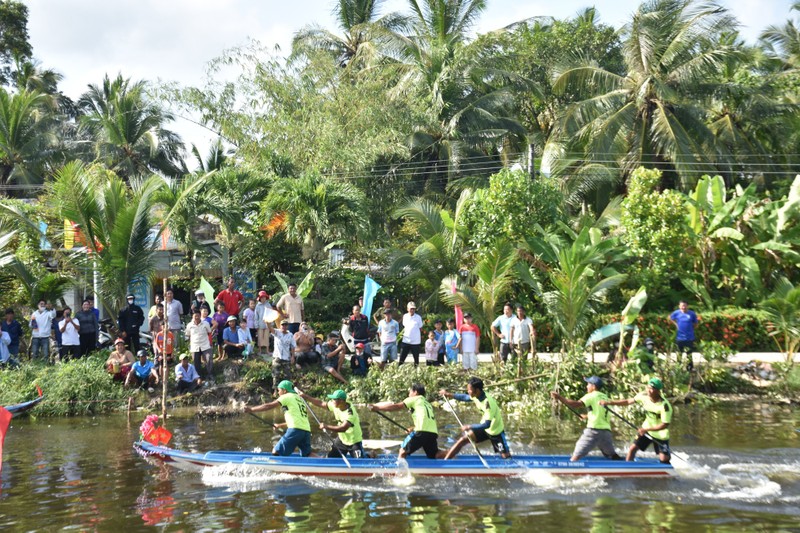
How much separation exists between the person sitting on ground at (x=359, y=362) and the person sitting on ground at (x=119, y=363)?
5.10m

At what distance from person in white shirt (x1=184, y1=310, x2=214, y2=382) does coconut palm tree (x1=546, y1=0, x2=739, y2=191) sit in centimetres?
1392

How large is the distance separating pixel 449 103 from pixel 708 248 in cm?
1162

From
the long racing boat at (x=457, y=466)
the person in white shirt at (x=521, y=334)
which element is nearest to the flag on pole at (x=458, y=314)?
the person in white shirt at (x=521, y=334)

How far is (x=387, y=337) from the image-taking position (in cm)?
1903

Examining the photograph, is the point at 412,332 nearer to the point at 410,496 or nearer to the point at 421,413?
the point at 421,413

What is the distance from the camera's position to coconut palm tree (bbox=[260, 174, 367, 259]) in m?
22.2

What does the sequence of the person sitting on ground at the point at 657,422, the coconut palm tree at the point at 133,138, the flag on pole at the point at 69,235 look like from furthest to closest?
the coconut palm tree at the point at 133,138, the flag on pole at the point at 69,235, the person sitting on ground at the point at 657,422

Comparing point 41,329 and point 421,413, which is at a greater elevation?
point 41,329

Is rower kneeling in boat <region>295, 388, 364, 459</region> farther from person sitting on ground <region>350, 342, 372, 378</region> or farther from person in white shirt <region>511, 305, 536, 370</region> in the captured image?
person sitting on ground <region>350, 342, 372, 378</region>

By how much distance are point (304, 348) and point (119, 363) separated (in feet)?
13.9

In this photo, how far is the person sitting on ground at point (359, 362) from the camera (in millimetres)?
19094

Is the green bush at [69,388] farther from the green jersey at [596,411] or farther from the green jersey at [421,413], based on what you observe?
the green jersey at [596,411]

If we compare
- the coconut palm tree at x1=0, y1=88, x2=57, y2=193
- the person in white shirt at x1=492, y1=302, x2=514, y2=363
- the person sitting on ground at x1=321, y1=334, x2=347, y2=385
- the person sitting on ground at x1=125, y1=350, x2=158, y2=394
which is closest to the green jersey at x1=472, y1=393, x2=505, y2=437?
the person in white shirt at x1=492, y1=302, x2=514, y2=363

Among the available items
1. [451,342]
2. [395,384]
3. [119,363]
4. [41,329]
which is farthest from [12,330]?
[451,342]
